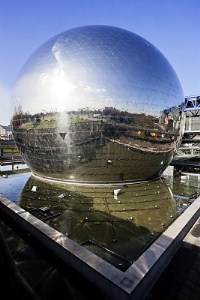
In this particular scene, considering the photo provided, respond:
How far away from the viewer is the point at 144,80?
11109 mm

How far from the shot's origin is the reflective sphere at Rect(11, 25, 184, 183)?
10.5m

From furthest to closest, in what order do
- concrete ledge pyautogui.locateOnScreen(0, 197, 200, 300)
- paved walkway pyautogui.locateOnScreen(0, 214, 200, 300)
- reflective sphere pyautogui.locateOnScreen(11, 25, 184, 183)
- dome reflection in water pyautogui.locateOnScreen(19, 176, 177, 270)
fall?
reflective sphere pyautogui.locateOnScreen(11, 25, 184, 183) < dome reflection in water pyautogui.locateOnScreen(19, 176, 177, 270) < paved walkway pyautogui.locateOnScreen(0, 214, 200, 300) < concrete ledge pyautogui.locateOnScreen(0, 197, 200, 300)

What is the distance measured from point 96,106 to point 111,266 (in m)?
7.52

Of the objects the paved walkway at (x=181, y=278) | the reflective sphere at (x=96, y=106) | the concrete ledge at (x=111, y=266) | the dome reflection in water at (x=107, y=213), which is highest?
the reflective sphere at (x=96, y=106)

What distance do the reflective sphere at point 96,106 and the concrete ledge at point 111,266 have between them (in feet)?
16.8

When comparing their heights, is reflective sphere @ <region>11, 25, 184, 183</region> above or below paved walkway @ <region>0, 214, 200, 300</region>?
above

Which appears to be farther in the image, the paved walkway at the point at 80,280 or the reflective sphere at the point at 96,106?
the reflective sphere at the point at 96,106

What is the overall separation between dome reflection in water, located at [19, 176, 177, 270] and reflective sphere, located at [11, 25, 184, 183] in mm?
1442

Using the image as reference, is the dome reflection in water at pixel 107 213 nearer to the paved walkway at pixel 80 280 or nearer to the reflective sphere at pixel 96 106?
the paved walkway at pixel 80 280

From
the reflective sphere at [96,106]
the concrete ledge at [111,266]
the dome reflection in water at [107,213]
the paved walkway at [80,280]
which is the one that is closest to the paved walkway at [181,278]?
the paved walkway at [80,280]

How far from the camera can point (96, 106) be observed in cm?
1035

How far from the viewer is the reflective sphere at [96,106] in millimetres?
10539

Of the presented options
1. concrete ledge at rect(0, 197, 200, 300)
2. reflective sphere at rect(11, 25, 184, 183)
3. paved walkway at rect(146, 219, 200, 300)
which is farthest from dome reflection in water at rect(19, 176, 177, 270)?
reflective sphere at rect(11, 25, 184, 183)

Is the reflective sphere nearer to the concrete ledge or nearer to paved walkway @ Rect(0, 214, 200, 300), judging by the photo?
the concrete ledge
